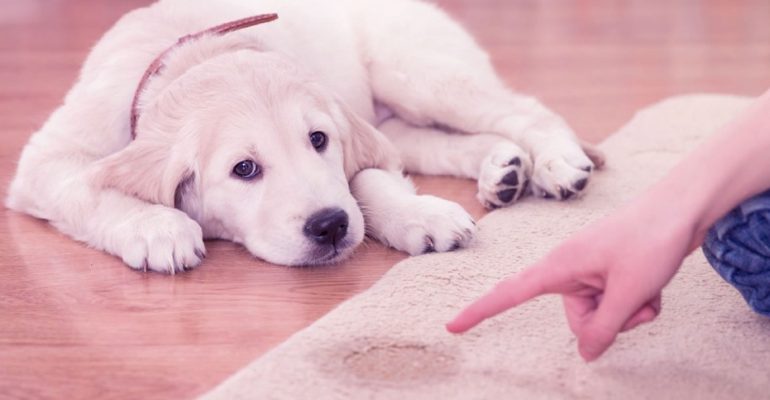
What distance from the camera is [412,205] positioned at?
6.89ft

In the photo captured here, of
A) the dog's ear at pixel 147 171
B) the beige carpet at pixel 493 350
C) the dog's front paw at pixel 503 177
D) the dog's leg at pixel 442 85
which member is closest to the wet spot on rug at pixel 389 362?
the beige carpet at pixel 493 350

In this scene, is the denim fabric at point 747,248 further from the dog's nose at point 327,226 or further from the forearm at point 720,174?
the dog's nose at point 327,226

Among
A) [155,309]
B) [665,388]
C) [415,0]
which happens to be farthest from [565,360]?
[415,0]

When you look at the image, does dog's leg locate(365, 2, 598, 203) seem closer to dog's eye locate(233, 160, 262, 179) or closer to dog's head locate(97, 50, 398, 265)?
dog's head locate(97, 50, 398, 265)

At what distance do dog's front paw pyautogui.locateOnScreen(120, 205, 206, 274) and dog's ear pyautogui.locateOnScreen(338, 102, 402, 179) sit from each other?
16.4 inches

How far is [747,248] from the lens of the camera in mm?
1489

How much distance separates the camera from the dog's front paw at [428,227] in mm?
2029

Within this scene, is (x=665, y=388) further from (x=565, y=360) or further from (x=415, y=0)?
(x=415, y=0)

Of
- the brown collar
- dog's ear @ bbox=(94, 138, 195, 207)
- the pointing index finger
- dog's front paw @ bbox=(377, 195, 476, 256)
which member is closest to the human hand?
the pointing index finger

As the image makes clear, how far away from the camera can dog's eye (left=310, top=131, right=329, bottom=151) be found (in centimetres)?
211

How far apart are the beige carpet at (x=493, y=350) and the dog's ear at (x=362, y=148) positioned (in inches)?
14.6

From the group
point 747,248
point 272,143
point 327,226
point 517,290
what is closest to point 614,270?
point 517,290

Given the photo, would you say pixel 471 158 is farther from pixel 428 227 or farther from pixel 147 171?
pixel 147 171

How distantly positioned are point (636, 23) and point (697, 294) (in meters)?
3.84
